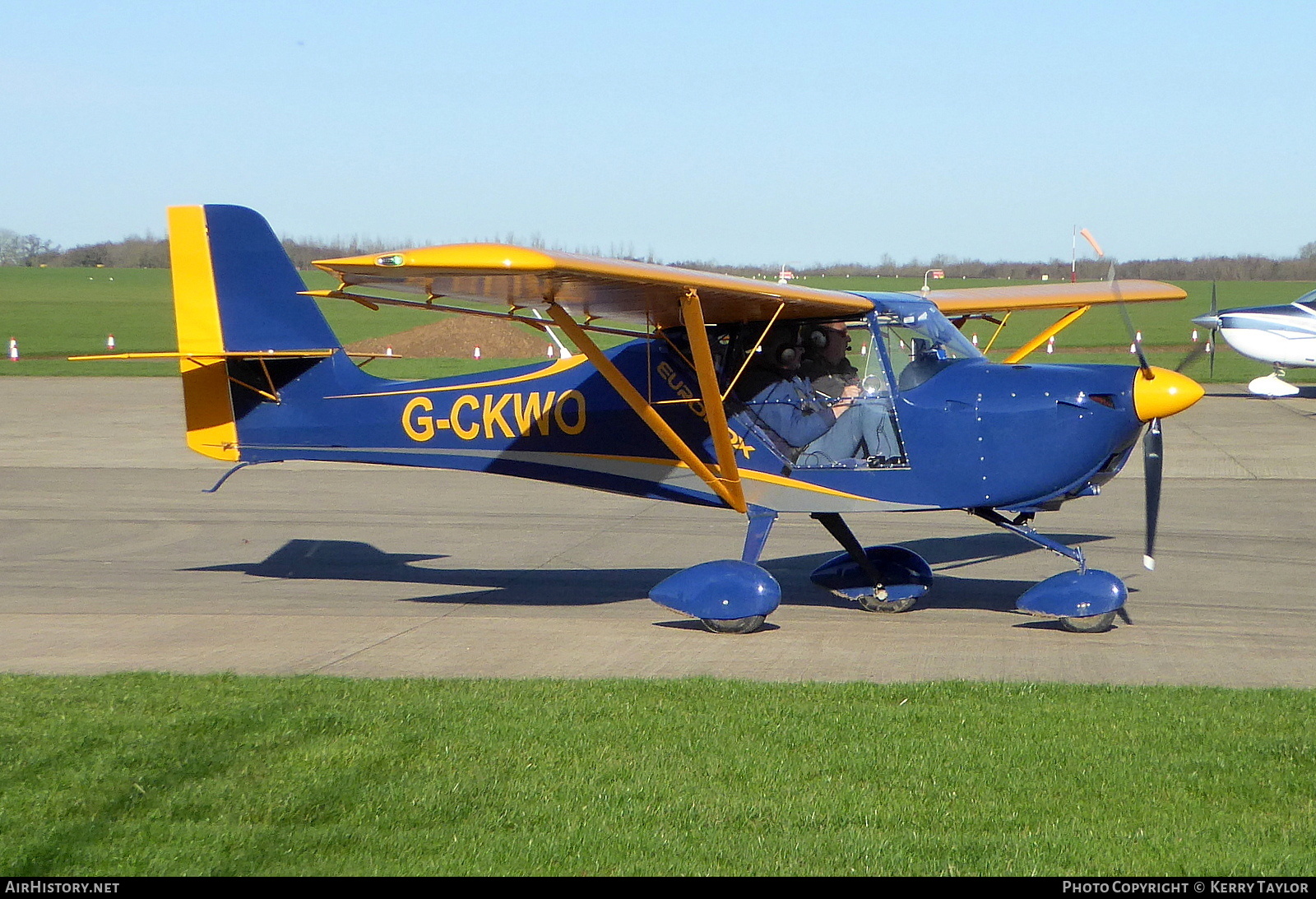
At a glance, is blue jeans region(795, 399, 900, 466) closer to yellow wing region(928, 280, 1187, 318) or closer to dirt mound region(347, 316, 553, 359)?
yellow wing region(928, 280, 1187, 318)

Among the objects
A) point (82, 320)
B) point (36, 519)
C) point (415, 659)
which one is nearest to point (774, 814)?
point (415, 659)

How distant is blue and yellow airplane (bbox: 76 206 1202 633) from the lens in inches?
333

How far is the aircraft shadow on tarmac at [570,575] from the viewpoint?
1035 cm

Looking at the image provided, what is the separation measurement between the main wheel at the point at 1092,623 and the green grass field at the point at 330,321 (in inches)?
793

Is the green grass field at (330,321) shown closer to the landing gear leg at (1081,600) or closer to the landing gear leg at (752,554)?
the landing gear leg at (1081,600)

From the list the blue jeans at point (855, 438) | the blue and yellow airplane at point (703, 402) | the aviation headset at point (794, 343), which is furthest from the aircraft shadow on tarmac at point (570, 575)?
the aviation headset at point (794, 343)

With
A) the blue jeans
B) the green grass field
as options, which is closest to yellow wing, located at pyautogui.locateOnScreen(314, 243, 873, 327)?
the blue jeans

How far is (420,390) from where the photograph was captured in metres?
10.7

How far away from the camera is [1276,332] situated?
27203mm

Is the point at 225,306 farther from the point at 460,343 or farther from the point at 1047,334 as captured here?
the point at 460,343

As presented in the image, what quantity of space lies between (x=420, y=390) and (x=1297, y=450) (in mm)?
15261

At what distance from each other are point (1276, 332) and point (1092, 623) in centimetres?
2145

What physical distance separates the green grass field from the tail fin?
836 inches

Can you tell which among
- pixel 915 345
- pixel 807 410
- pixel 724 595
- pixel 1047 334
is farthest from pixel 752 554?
pixel 1047 334
